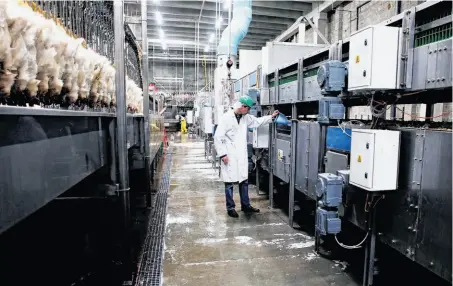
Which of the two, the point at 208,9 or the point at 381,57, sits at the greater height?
the point at 208,9

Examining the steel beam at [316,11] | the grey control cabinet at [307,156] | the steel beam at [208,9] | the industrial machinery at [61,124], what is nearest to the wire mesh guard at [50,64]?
the industrial machinery at [61,124]

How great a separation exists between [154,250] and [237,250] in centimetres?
80

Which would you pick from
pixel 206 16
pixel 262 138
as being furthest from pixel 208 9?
pixel 262 138

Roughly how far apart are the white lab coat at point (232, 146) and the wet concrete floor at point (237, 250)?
546 millimetres

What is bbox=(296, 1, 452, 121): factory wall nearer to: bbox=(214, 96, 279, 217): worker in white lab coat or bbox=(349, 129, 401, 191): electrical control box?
bbox=(214, 96, 279, 217): worker in white lab coat

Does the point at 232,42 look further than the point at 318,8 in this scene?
No

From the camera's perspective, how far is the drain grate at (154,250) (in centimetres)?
236

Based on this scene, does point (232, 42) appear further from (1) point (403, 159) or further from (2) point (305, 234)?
(1) point (403, 159)

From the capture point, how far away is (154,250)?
2846 millimetres

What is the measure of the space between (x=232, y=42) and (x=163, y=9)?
390cm

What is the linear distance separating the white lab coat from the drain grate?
998 millimetres

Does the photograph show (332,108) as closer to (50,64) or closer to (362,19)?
(50,64)

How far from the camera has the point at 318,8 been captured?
807 centimetres

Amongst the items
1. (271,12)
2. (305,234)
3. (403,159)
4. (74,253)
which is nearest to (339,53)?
(403,159)
